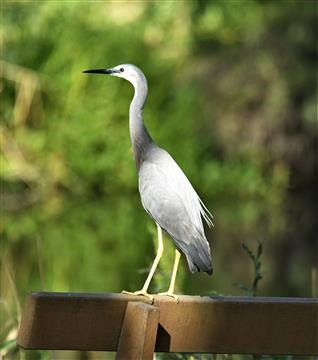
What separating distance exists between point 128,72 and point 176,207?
0.58 metres

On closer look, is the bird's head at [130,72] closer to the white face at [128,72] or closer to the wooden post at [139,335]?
the white face at [128,72]

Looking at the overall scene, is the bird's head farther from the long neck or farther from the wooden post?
the wooden post

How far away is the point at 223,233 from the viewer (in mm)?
15555

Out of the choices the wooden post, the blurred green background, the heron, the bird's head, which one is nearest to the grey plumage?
the heron

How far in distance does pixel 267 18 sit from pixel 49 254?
410 inches

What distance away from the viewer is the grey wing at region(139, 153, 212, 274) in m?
2.96

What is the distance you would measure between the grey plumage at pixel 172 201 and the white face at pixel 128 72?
241 mm

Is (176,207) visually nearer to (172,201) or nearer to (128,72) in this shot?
(172,201)

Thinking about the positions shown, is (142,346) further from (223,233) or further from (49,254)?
(223,233)

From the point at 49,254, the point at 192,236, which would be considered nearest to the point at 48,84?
the point at 49,254

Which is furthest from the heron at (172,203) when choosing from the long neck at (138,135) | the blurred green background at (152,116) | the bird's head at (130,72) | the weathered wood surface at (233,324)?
the blurred green background at (152,116)

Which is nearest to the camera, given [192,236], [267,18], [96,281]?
[192,236]

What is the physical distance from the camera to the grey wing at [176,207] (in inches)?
117

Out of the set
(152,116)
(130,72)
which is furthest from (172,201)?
(152,116)
